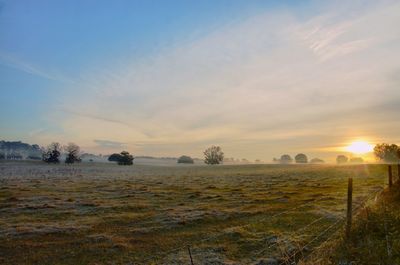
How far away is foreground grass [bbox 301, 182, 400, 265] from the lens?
11.5m

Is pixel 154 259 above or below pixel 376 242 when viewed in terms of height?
→ below

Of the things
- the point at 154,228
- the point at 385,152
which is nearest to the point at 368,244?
the point at 154,228

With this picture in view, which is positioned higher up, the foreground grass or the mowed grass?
the foreground grass

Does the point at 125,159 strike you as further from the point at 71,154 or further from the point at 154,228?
the point at 154,228

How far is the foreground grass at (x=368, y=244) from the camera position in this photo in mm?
11469

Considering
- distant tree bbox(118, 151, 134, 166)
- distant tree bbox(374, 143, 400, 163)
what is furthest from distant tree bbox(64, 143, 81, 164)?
distant tree bbox(374, 143, 400, 163)

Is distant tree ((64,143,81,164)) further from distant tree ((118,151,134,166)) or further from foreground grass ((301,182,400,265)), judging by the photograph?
foreground grass ((301,182,400,265))

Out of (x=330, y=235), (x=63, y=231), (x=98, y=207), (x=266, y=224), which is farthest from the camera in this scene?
(x=98, y=207)

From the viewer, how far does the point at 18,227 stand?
19.3 meters

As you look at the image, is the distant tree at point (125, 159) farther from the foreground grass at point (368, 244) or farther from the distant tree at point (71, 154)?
the foreground grass at point (368, 244)

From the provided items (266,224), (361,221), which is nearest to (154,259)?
(266,224)

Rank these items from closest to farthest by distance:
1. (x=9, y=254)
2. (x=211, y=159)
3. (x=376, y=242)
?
(x=376, y=242) → (x=9, y=254) → (x=211, y=159)

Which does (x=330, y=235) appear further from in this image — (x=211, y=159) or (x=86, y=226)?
(x=211, y=159)

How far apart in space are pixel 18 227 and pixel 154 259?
9.67 m
